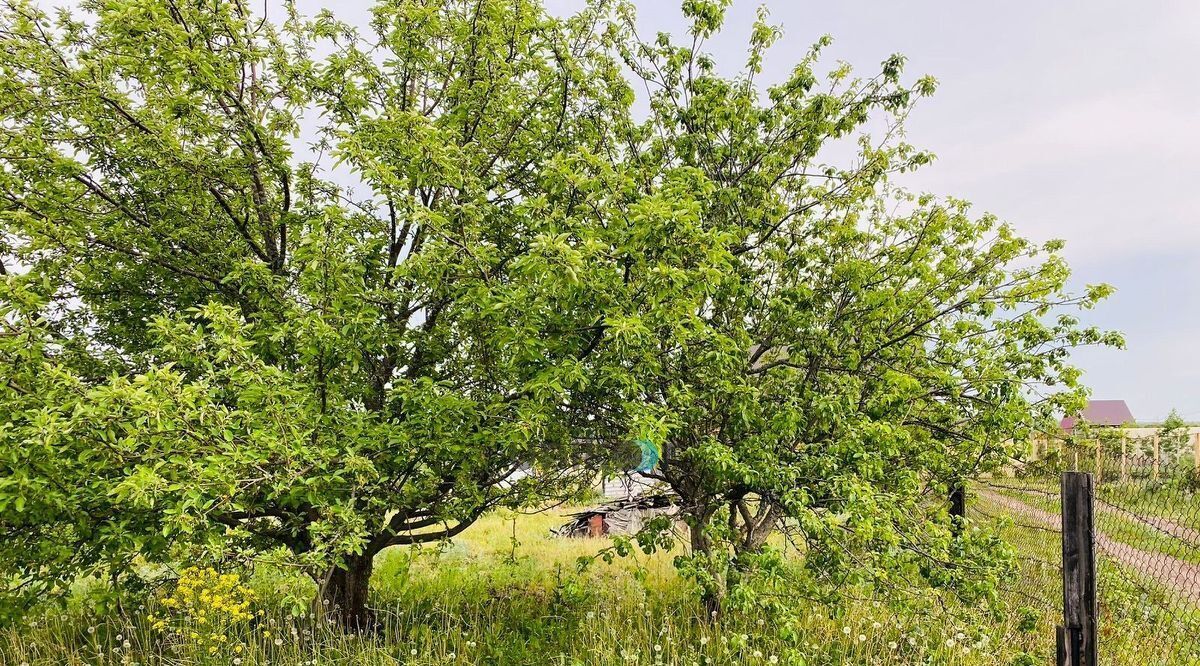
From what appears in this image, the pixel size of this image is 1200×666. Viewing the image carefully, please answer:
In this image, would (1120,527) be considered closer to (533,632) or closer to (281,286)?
(533,632)

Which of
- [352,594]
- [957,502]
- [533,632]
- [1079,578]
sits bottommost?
[533,632]

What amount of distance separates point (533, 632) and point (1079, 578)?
13.4 feet

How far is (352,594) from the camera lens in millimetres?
6020

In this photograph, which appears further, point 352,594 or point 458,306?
point 352,594

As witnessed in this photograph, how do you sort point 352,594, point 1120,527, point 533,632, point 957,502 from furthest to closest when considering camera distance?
point 957,502, point 1120,527, point 352,594, point 533,632

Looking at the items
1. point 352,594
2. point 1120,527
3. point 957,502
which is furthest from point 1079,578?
point 352,594

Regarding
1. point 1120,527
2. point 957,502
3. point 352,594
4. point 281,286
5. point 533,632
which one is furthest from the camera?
point 957,502

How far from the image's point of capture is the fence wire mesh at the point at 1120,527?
4.73 meters

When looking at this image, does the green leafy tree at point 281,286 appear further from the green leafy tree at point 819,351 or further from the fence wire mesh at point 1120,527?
the fence wire mesh at point 1120,527

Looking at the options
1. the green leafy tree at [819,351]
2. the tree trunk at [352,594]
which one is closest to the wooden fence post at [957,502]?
the green leafy tree at [819,351]

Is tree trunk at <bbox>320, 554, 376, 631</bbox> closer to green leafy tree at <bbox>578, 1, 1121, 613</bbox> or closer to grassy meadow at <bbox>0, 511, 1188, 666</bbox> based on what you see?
grassy meadow at <bbox>0, 511, 1188, 666</bbox>

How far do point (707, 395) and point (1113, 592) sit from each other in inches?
199

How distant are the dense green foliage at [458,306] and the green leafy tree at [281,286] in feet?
0.11

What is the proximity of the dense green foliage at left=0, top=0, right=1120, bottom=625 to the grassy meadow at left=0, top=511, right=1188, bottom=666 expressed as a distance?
1.63 feet
